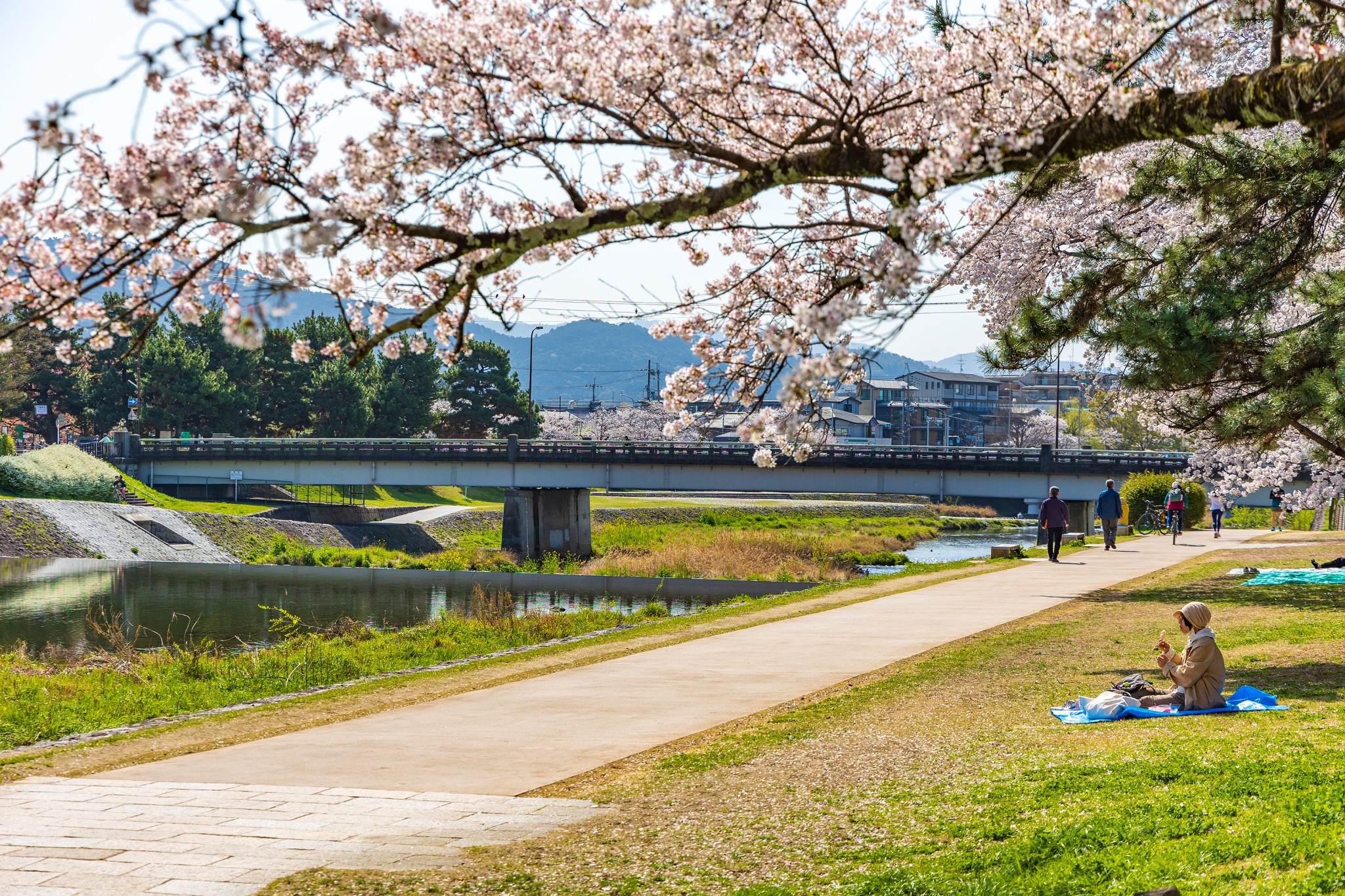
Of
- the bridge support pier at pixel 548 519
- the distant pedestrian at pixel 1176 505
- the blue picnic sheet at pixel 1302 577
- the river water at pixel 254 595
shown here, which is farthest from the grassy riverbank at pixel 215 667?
the bridge support pier at pixel 548 519

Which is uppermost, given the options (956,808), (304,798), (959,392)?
(959,392)

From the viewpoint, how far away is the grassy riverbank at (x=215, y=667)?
503 inches

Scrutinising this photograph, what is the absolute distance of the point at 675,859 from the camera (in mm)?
6348

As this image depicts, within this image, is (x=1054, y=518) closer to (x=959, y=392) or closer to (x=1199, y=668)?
(x=1199, y=668)

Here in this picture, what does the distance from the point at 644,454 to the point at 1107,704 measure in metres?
47.3

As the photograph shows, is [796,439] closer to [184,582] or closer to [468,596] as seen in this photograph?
[468,596]

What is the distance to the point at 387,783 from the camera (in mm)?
8211

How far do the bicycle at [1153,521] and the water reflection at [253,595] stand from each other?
20.1 m

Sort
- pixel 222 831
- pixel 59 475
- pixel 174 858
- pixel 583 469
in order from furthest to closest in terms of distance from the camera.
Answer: pixel 583 469
pixel 59 475
pixel 222 831
pixel 174 858

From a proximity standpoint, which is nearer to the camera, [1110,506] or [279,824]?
[279,824]

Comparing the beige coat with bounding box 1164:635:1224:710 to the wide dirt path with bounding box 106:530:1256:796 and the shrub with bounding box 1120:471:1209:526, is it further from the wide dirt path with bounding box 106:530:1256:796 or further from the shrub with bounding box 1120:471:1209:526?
the shrub with bounding box 1120:471:1209:526

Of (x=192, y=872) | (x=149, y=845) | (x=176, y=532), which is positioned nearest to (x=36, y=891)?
(x=192, y=872)

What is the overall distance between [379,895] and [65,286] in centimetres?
347

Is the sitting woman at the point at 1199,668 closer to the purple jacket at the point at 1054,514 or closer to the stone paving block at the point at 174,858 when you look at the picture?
the stone paving block at the point at 174,858
